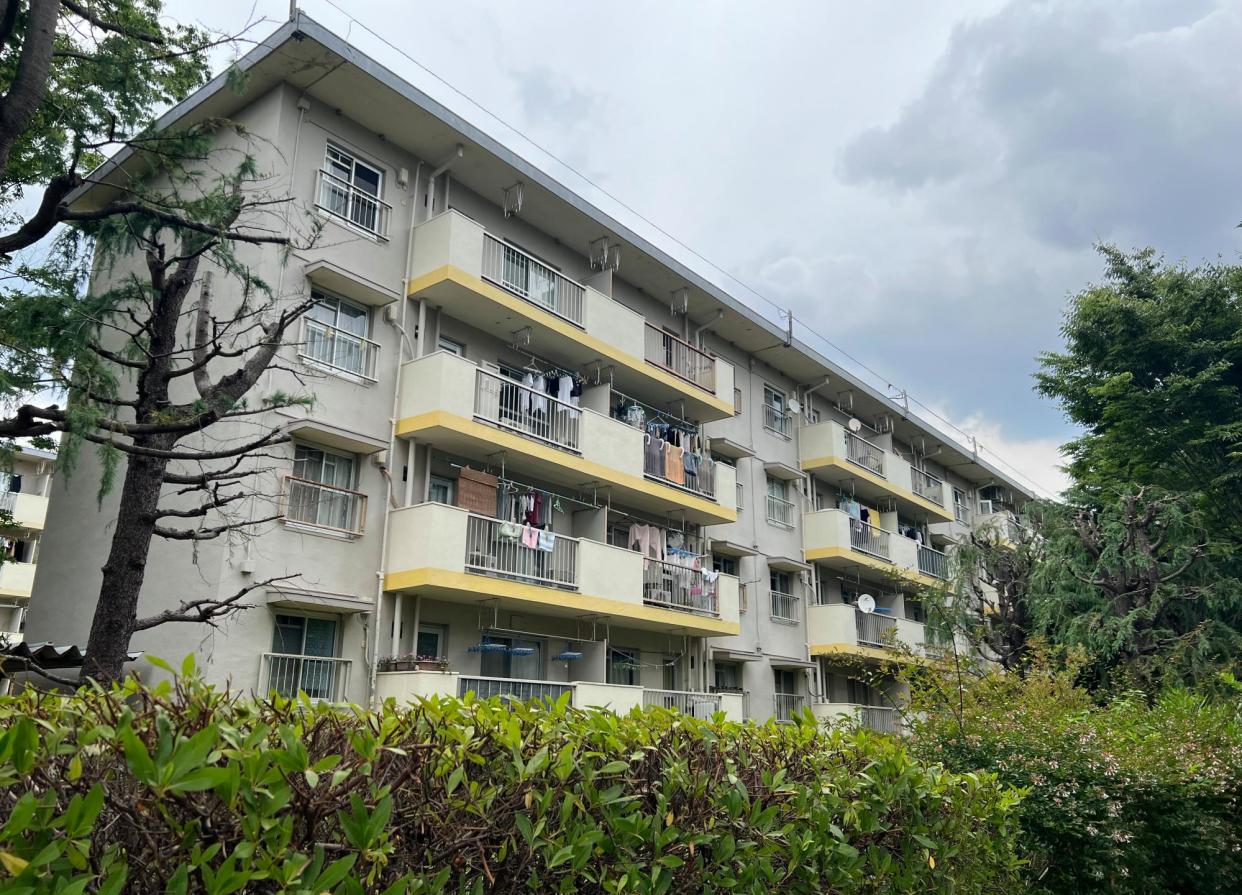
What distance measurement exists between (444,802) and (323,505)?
11.4 m

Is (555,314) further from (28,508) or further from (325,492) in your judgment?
(28,508)

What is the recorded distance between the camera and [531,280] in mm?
16844

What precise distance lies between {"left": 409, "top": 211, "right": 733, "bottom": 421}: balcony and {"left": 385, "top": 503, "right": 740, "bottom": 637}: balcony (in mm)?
3674

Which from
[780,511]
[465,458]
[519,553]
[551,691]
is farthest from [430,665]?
[780,511]

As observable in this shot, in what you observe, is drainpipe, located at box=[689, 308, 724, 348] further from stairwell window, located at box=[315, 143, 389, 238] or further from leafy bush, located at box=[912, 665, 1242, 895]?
leafy bush, located at box=[912, 665, 1242, 895]

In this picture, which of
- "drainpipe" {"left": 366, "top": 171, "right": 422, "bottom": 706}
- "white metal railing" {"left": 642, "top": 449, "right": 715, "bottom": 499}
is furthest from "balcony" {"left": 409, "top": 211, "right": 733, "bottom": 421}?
"white metal railing" {"left": 642, "top": 449, "right": 715, "bottom": 499}

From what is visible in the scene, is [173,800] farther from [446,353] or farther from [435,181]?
[435,181]

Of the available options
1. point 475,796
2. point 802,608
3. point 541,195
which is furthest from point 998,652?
point 475,796

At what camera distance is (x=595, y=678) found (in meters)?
16.8

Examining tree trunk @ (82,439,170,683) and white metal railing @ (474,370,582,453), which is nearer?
tree trunk @ (82,439,170,683)

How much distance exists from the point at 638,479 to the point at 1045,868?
11.9 meters

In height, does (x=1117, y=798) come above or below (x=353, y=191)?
below

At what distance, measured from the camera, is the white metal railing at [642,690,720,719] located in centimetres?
1767

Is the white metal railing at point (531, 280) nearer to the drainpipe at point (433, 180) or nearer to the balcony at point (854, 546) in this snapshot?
the drainpipe at point (433, 180)
